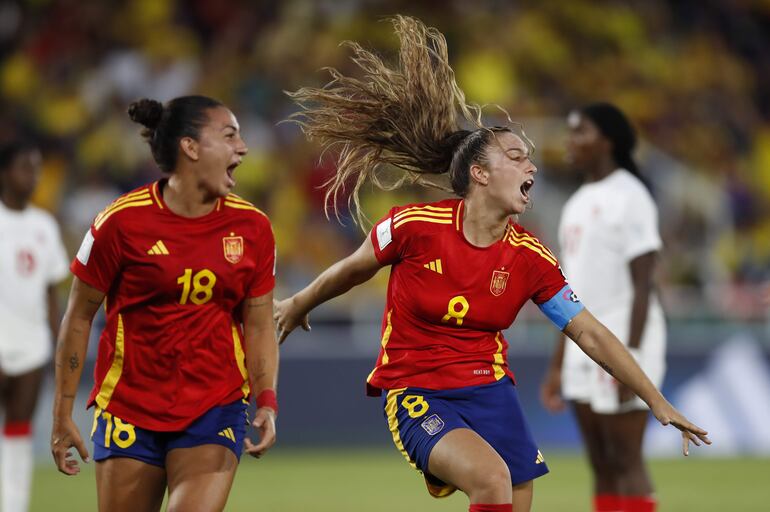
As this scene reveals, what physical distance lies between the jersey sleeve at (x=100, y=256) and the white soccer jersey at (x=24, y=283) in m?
3.89

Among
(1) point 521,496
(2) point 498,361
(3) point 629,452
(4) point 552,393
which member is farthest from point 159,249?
(4) point 552,393

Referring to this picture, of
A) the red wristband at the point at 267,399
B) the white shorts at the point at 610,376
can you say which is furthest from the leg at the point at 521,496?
the white shorts at the point at 610,376

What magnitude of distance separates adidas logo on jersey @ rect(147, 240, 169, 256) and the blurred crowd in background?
8693 mm

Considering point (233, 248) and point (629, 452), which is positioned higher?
point (233, 248)

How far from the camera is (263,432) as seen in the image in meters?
5.09

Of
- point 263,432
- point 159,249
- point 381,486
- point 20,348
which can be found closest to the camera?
point 263,432

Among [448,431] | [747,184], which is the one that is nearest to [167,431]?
[448,431]

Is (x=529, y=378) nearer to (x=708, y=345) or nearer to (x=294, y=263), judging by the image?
(x=708, y=345)

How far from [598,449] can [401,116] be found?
8.64ft

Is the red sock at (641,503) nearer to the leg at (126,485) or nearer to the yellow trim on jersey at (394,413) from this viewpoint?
the yellow trim on jersey at (394,413)

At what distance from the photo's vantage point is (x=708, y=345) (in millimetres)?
13211

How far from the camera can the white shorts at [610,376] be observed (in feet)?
24.5

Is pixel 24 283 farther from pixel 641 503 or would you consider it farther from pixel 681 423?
pixel 681 423

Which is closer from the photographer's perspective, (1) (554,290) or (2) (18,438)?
(1) (554,290)
